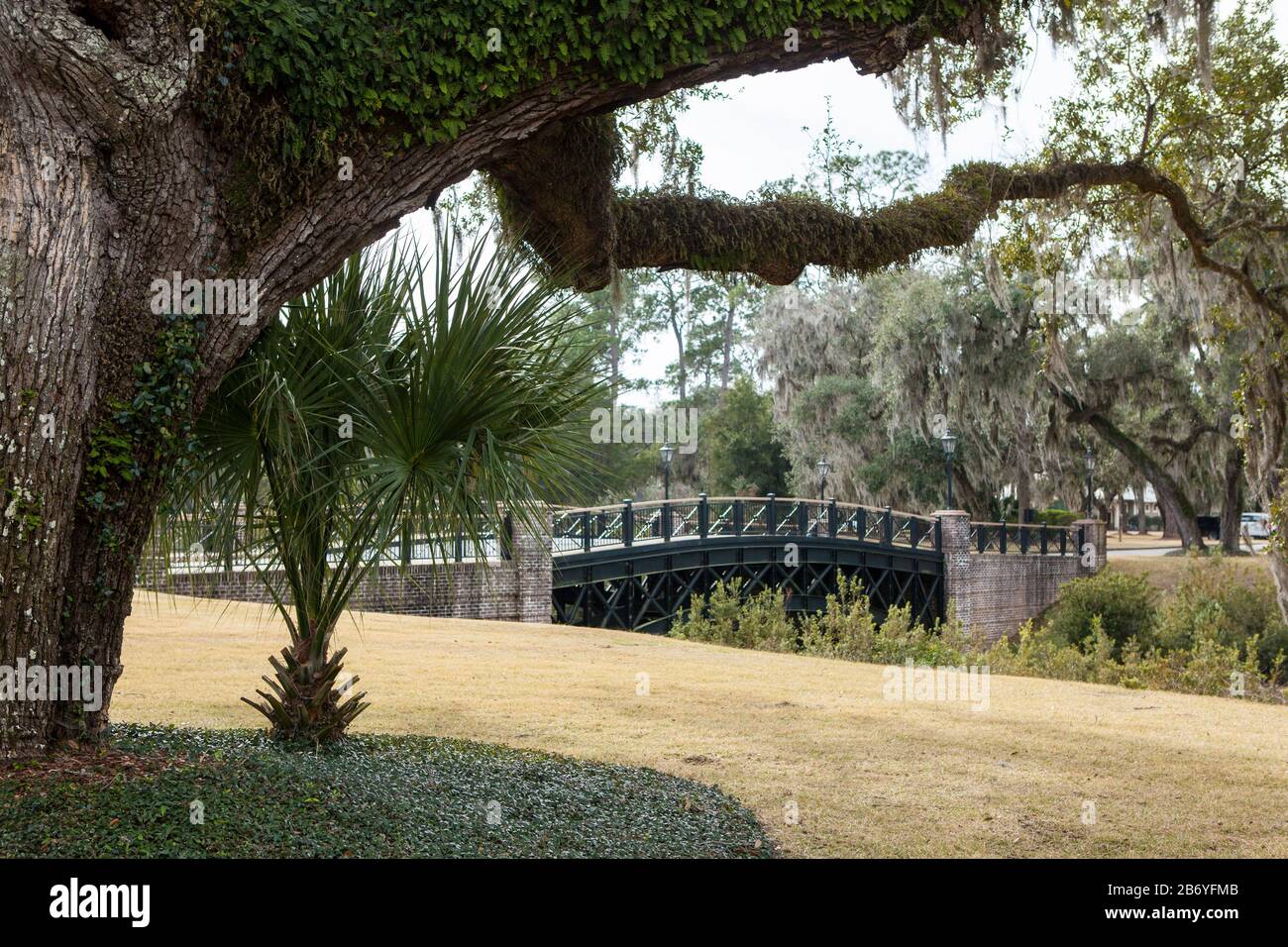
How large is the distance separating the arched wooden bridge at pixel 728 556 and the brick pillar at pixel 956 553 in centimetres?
21

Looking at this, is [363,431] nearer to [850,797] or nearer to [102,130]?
[102,130]

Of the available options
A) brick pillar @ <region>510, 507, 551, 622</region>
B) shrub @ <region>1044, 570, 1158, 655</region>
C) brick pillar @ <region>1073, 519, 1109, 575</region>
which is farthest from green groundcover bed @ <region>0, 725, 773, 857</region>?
brick pillar @ <region>1073, 519, 1109, 575</region>

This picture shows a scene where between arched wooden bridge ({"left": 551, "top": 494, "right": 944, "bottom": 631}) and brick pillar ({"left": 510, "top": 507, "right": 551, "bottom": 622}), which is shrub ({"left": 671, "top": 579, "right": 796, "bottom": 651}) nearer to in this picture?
arched wooden bridge ({"left": 551, "top": 494, "right": 944, "bottom": 631})

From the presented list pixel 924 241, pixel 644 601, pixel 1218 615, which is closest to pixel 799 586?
pixel 644 601

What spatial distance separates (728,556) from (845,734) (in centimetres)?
1582

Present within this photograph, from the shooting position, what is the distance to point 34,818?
4727 millimetres

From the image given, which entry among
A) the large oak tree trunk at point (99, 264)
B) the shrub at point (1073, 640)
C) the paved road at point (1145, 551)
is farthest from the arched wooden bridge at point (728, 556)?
the paved road at point (1145, 551)

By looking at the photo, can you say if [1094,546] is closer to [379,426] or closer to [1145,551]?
[1145,551]

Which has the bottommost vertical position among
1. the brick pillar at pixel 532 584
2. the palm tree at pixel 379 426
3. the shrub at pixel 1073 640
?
the shrub at pixel 1073 640

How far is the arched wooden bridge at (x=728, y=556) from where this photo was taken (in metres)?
23.0

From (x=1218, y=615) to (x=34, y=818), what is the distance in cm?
2200

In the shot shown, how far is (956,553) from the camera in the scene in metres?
30.0

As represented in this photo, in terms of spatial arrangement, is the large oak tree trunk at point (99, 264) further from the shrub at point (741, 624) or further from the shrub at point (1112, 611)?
the shrub at point (1112, 611)

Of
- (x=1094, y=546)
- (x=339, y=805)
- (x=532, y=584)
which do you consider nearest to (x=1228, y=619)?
(x=1094, y=546)
